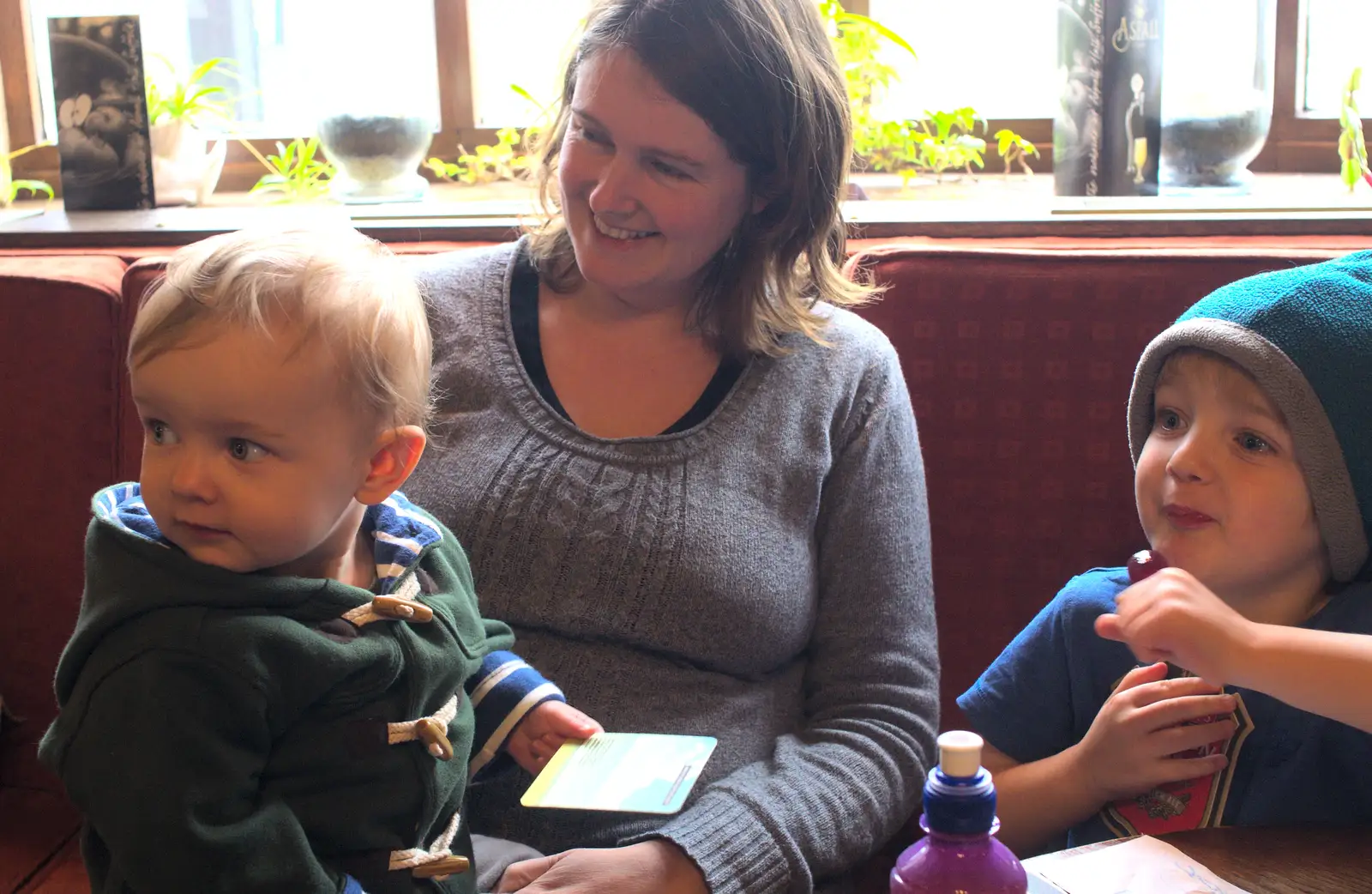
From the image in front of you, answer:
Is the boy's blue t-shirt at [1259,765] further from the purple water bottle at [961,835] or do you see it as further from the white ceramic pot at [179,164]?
the white ceramic pot at [179,164]

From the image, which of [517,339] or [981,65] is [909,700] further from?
[981,65]

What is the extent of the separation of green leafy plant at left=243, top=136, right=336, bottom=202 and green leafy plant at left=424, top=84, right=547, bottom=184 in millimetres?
208

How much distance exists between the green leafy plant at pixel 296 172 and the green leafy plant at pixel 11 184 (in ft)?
1.21

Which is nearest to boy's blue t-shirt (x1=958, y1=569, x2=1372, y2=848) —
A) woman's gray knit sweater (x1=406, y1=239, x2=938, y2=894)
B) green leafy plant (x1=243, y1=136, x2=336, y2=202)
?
woman's gray knit sweater (x1=406, y1=239, x2=938, y2=894)

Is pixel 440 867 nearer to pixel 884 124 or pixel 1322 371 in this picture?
pixel 1322 371

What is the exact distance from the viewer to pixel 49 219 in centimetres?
217

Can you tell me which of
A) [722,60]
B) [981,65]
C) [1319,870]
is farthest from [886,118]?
[1319,870]

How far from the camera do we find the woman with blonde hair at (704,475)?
141 cm

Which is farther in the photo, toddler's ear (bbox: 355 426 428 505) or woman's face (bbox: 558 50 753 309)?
woman's face (bbox: 558 50 753 309)

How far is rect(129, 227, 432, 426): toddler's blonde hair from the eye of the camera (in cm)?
98

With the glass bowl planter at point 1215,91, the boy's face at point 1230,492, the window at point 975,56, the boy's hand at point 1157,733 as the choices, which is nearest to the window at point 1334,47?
the glass bowl planter at point 1215,91

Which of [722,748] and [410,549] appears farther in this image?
[722,748]

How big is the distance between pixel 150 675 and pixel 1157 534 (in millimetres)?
796

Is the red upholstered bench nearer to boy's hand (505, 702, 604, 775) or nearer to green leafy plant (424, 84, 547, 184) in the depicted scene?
boy's hand (505, 702, 604, 775)
